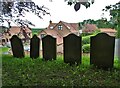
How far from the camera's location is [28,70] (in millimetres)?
1989

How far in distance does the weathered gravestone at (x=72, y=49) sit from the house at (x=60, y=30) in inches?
1.9

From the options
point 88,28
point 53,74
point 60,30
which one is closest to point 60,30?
point 60,30

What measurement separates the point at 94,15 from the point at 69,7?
16 cm

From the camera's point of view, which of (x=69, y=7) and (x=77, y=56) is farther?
(x=77, y=56)

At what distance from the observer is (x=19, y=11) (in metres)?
2.00

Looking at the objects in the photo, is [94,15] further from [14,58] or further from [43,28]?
[14,58]

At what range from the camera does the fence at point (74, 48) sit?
6.67 ft

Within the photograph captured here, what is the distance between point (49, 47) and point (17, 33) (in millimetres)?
254

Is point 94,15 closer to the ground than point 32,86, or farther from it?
farther from it

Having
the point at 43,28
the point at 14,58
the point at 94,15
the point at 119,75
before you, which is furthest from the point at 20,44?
the point at 119,75

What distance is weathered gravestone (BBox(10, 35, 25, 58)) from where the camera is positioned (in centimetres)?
209

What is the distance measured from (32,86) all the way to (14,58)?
0.31m

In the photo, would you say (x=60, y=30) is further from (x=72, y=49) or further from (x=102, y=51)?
(x=102, y=51)

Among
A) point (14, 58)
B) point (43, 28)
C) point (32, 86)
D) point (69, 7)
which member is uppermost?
point (69, 7)
